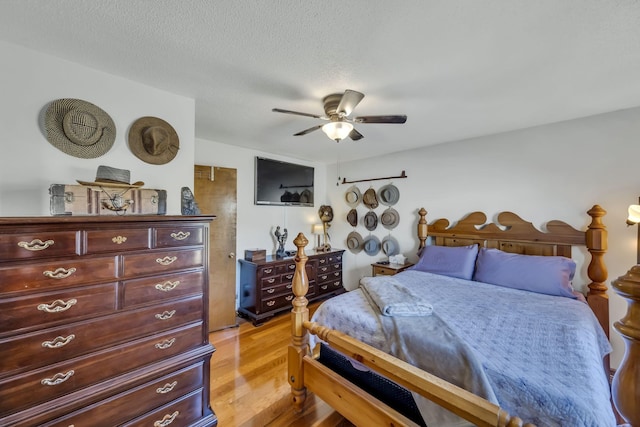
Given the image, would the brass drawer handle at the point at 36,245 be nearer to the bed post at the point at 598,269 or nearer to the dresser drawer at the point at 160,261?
the dresser drawer at the point at 160,261

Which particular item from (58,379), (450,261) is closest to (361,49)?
A: (58,379)

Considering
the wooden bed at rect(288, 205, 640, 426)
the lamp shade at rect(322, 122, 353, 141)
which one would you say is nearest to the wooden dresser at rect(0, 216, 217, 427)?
the wooden bed at rect(288, 205, 640, 426)

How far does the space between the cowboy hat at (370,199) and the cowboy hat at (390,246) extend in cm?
59

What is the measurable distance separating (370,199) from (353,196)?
38 centimetres

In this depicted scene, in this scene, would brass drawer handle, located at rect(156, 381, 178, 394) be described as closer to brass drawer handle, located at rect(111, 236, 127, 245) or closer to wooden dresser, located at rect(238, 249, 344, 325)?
brass drawer handle, located at rect(111, 236, 127, 245)

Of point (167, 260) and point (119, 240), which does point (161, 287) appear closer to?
point (167, 260)

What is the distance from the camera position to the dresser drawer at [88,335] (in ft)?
3.46

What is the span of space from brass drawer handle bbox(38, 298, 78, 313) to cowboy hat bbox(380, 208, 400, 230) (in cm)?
357

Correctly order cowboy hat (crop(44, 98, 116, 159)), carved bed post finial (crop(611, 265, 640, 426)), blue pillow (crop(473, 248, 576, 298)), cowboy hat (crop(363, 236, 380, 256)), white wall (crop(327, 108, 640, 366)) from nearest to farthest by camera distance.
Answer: carved bed post finial (crop(611, 265, 640, 426))
cowboy hat (crop(44, 98, 116, 159))
blue pillow (crop(473, 248, 576, 298))
white wall (crop(327, 108, 640, 366))
cowboy hat (crop(363, 236, 380, 256))

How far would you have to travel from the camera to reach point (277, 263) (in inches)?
135

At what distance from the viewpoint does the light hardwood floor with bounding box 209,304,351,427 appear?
1727 mm

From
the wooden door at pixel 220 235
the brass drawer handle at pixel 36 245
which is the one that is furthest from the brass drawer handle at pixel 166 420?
the wooden door at pixel 220 235

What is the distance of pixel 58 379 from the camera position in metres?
1.14

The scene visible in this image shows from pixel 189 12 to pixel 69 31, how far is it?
695 millimetres
